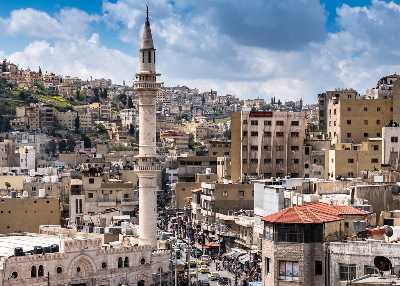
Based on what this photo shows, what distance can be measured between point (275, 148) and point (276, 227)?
166 feet

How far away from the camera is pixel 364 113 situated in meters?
75.0

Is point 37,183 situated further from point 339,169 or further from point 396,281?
point 396,281

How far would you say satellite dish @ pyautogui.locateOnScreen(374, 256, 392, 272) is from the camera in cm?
2577

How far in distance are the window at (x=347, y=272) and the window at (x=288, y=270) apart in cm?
128

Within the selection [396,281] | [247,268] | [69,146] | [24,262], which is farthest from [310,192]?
[69,146]

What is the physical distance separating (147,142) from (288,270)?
29.9 m

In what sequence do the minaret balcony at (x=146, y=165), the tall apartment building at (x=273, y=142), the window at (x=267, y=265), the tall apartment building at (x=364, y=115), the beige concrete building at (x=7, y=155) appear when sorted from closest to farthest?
the window at (x=267, y=265) < the minaret balcony at (x=146, y=165) < the tall apartment building at (x=364, y=115) < the tall apartment building at (x=273, y=142) < the beige concrete building at (x=7, y=155)

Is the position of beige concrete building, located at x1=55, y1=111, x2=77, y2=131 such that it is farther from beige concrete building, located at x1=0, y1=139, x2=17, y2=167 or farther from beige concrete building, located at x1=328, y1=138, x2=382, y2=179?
beige concrete building, located at x1=328, y1=138, x2=382, y2=179

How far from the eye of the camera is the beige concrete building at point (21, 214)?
67.4 metres

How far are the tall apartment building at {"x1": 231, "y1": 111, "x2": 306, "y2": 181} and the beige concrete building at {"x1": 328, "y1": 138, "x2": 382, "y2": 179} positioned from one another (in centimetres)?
1038

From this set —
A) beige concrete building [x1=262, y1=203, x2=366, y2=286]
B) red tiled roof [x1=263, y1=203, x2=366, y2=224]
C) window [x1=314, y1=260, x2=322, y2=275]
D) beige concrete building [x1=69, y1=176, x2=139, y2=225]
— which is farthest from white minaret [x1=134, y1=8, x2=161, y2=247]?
window [x1=314, y1=260, x2=322, y2=275]

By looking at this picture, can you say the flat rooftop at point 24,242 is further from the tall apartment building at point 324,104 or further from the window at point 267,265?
the tall apartment building at point 324,104

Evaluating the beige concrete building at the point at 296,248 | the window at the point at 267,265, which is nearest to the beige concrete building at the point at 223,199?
the window at the point at 267,265

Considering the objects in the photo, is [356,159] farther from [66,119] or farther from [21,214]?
[66,119]
